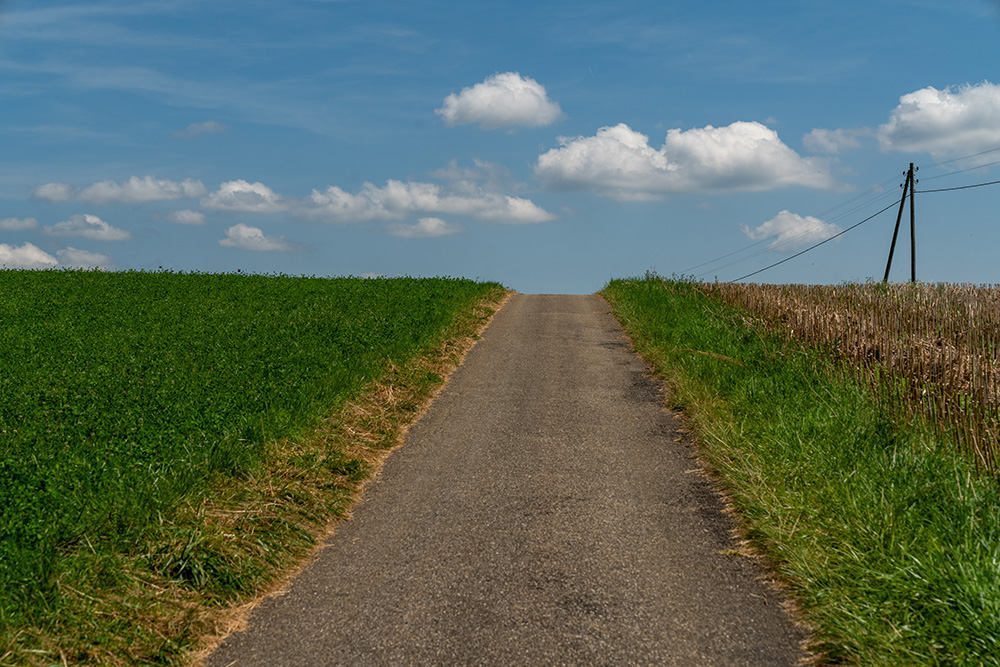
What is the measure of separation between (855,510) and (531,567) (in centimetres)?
258

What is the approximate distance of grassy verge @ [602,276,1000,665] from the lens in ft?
13.6

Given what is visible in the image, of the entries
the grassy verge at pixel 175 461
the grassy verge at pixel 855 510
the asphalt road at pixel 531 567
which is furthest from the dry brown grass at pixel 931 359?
the grassy verge at pixel 175 461

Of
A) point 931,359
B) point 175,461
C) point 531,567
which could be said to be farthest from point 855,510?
point 175,461

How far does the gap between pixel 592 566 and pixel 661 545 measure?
2.59 feet

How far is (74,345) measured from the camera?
13.1 metres

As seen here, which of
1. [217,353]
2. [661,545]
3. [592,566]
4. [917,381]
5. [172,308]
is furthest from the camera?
[172,308]

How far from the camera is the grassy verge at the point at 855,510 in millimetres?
4156

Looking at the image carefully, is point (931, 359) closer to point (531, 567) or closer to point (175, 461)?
point (531, 567)

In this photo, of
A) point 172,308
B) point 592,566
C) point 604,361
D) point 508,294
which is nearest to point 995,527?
point 592,566

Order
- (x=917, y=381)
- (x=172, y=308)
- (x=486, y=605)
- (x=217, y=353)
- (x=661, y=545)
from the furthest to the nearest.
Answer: (x=172, y=308) → (x=217, y=353) → (x=917, y=381) → (x=661, y=545) → (x=486, y=605)

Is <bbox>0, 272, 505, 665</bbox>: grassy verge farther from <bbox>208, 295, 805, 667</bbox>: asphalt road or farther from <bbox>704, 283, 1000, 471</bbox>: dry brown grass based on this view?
<bbox>704, 283, 1000, 471</bbox>: dry brown grass

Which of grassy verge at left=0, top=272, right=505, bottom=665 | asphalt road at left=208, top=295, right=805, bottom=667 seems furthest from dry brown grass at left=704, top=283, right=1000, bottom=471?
grassy verge at left=0, top=272, right=505, bottom=665

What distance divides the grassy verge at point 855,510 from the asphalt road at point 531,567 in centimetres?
35

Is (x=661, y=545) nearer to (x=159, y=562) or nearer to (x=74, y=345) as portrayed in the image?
(x=159, y=562)
